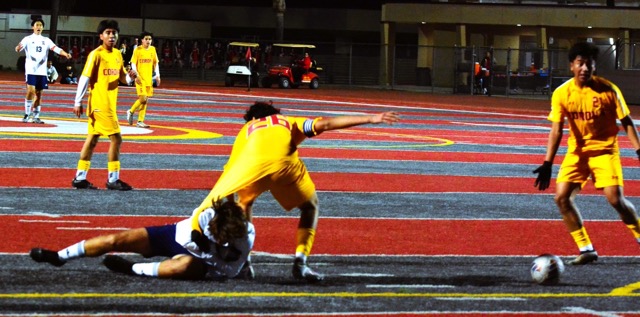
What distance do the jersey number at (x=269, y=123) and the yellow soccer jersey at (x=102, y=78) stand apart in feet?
20.2

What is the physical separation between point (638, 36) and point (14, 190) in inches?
1952

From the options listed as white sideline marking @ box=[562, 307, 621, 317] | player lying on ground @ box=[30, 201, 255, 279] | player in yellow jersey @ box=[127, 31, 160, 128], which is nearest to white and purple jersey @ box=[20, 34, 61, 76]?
player in yellow jersey @ box=[127, 31, 160, 128]

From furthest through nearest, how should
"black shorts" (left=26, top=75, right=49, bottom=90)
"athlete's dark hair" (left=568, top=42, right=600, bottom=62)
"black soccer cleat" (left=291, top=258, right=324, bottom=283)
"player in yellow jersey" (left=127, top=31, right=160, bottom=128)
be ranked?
"player in yellow jersey" (left=127, top=31, right=160, bottom=128)
"black shorts" (left=26, top=75, right=49, bottom=90)
"athlete's dark hair" (left=568, top=42, right=600, bottom=62)
"black soccer cleat" (left=291, top=258, right=324, bottom=283)

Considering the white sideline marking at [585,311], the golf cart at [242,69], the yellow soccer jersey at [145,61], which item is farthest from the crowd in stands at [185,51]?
the white sideline marking at [585,311]

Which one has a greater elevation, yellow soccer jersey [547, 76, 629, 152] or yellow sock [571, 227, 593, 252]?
yellow soccer jersey [547, 76, 629, 152]

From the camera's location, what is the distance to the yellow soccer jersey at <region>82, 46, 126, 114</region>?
15735 millimetres

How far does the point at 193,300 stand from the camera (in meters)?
8.94

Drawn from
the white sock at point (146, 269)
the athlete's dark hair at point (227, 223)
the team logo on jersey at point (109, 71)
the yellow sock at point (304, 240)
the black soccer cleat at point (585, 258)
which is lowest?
the black soccer cleat at point (585, 258)

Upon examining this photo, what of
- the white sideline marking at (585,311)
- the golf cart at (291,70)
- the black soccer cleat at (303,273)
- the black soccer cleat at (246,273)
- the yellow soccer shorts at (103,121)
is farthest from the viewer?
the golf cart at (291,70)

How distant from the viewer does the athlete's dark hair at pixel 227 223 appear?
925cm

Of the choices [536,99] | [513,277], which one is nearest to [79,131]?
[513,277]

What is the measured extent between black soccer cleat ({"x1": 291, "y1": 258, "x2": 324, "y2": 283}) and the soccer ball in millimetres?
1628

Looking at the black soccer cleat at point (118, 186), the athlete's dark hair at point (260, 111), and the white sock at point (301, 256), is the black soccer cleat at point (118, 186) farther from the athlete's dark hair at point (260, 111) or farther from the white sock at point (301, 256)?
the white sock at point (301, 256)

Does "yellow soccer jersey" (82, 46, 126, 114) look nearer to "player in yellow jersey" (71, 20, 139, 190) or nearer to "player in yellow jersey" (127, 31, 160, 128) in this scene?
"player in yellow jersey" (71, 20, 139, 190)
